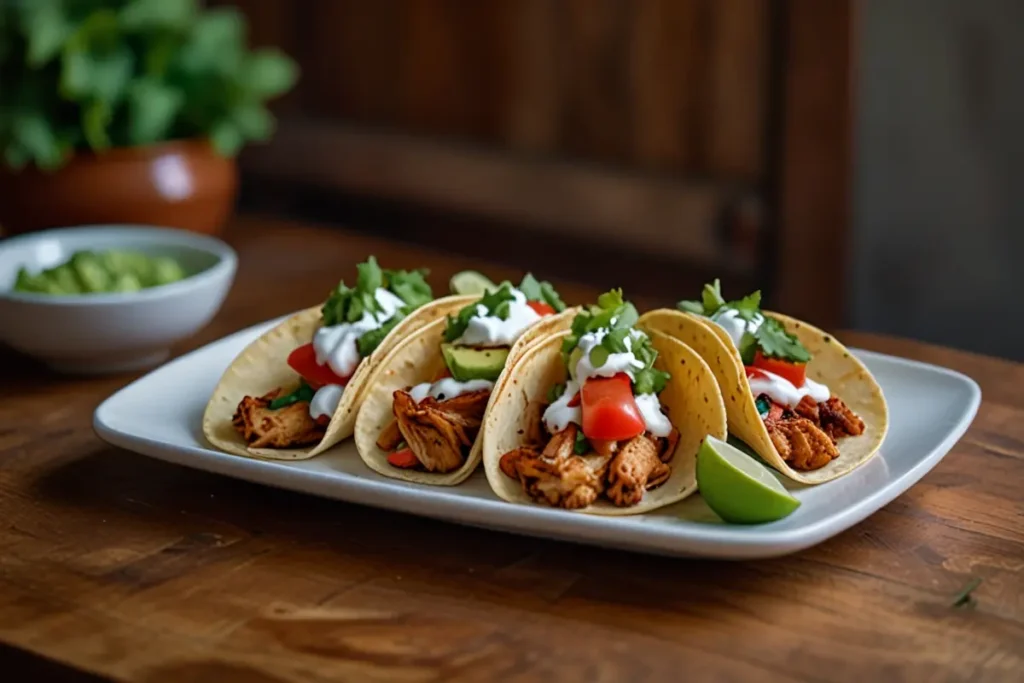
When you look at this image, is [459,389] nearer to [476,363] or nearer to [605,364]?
[476,363]

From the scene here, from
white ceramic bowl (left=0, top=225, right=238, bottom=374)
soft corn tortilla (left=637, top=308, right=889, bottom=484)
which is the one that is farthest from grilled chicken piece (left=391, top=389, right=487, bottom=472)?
white ceramic bowl (left=0, top=225, right=238, bottom=374)

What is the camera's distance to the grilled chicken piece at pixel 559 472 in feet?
5.59

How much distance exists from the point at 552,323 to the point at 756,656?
0.68 metres

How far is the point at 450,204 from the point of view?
4926 mm

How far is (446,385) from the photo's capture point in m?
1.96

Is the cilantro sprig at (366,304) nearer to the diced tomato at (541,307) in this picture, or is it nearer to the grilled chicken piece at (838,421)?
the diced tomato at (541,307)

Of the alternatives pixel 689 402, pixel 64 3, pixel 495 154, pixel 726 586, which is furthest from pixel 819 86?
pixel 726 586

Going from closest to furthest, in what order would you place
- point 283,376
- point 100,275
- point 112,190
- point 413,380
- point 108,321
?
point 413,380 < point 283,376 < point 108,321 < point 100,275 < point 112,190

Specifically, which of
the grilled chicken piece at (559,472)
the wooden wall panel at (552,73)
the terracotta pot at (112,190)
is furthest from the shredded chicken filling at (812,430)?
the wooden wall panel at (552,73)

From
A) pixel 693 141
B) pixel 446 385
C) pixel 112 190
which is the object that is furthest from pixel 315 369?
pixel 693 141

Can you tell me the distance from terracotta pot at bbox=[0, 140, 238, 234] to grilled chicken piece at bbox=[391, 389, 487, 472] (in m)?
1.44

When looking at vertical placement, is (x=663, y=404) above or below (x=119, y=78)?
below

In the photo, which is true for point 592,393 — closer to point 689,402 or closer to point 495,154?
point 689,402

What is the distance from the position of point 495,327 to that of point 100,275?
89 cm
